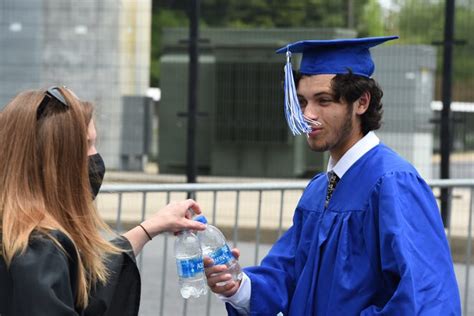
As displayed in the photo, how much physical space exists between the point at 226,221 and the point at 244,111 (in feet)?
12.1

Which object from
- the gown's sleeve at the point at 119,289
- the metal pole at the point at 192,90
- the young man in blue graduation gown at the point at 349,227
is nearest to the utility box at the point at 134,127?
the metal pole at the point at 192,90

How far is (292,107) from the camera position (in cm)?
306

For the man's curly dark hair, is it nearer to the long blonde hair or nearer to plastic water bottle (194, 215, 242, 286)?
plastic water bottle (194, 215, 242, 286)

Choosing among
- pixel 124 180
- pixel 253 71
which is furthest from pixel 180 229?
pixel 253 71

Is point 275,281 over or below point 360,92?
below

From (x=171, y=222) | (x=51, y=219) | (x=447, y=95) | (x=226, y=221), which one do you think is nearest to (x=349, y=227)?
(x=171, y=222)

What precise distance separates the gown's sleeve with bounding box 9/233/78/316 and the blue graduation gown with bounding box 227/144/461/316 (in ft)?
2.82

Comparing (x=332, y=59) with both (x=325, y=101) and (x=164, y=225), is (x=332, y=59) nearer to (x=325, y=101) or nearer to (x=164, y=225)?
(x=325, y=101)

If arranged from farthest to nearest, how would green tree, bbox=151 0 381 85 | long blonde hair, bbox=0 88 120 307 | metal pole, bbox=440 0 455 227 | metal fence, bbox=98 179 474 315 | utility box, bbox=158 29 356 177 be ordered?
green tree, bbox=151 0 381 85 → utility box, bbox=158 29 356 177 → metal pole, bbox=440 0 455 227 → metal fence, bbox=98 179 474 315 → long blonde hair, bbox=0 88 120 307

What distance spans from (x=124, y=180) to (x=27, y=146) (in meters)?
6.78

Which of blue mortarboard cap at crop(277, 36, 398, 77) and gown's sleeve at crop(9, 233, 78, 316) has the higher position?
blue mortarboard cap at crop(277, 36, 398, 77)

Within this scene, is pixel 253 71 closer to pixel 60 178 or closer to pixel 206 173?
pixel 206 173

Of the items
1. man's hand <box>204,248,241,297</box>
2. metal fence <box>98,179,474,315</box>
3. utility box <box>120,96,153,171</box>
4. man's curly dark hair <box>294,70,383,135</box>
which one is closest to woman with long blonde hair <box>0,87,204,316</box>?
man's hand <box>204,248,241,297</box>

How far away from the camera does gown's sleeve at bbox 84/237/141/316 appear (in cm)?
257
